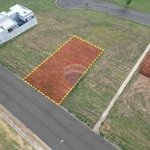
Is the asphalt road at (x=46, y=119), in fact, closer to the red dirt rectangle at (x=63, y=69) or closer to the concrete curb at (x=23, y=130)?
the concrete curb at (x=23, y=130)

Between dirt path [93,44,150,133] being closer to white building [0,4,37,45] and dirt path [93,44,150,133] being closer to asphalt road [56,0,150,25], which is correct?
asphalt road [56,0,150,25]

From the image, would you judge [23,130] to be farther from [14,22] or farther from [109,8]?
[109,8]

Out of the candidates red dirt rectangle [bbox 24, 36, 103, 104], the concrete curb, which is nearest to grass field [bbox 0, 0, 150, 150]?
red dirt rectangle [bbox 24, 36, 103, 104]

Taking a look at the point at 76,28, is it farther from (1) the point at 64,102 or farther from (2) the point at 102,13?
(1) the point at 64,102

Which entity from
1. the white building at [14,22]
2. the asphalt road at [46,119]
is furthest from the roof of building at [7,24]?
the asphalt road at [46,119]

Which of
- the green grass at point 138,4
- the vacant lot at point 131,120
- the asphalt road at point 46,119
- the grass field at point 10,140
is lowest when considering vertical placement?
the grass field at point 10,140
